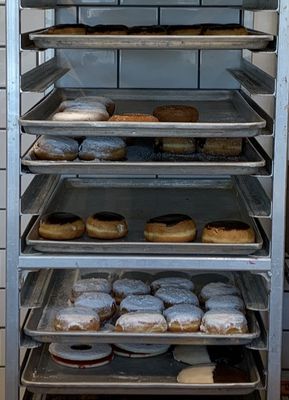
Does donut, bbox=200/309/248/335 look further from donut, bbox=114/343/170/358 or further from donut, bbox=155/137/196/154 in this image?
donut, bbox=155/137/196/154

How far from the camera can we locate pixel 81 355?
164 cm

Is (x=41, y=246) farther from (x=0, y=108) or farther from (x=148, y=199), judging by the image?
(x=0, y=108)

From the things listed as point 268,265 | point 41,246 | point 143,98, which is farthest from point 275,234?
point 143,98

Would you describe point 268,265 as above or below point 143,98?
below

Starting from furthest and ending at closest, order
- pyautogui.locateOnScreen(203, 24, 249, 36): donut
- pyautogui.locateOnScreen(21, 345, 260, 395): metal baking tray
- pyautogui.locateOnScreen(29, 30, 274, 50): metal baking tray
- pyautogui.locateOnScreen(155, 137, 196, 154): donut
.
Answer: pyautogui.locateOnScreen(155, 137, 196, 154): donut, pyautogui.locateOnScreen(203, 24, 249, 36): donut, pyautogui.locateOnScreen(21, 345, 260, 395): metal baking tray, pyautogui.locateOnScreen(29, 30, 274, 50): metal baking tray

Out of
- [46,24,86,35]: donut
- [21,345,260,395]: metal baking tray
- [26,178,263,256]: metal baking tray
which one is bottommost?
[21,345,260,395]: metal baking tray

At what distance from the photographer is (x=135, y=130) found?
1477 mm

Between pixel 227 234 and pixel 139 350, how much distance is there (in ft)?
1.06

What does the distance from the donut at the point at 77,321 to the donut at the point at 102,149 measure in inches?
12.4

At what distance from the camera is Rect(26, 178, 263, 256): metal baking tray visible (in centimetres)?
154

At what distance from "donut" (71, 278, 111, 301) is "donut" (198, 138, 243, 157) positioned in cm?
37

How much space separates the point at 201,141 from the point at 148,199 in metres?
0.24

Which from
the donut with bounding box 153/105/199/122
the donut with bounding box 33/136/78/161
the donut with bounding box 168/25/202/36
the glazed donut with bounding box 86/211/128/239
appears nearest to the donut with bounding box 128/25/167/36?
the donut with bounding box 168/25/202/36

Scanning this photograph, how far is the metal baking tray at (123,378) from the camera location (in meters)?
1.55
